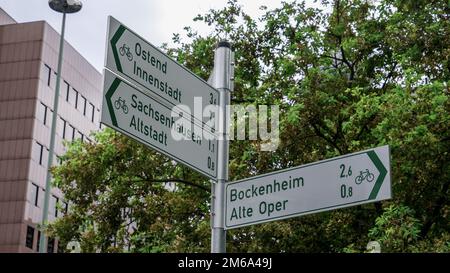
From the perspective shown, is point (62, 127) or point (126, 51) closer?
point (126, 51)

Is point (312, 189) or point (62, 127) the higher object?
point (62, 127)

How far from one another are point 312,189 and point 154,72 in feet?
5.07

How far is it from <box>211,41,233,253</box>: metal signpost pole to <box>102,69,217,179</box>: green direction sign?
7cm

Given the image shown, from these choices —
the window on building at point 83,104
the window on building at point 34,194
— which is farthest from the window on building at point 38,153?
the window on building at point 83,104

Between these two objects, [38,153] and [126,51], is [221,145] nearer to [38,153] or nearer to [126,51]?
[126,51]

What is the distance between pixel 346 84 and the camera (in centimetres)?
1622

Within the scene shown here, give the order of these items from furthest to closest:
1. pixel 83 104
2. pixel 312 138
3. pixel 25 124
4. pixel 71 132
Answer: pixel 83 104 → pixel 71 132 → pixel 25 124 → pixel 312 138

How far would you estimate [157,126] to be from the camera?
6.20 metres

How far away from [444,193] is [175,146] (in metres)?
8.71

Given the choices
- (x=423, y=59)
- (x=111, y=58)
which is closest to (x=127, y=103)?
(x=111, y=58)

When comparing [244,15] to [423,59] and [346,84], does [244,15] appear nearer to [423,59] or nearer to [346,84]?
[346,84]

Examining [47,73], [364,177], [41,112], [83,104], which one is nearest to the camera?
[364,177]

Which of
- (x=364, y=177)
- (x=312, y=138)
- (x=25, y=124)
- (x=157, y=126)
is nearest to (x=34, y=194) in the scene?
(x=25, y=124)

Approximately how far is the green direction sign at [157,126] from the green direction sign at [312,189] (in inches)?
13.6
